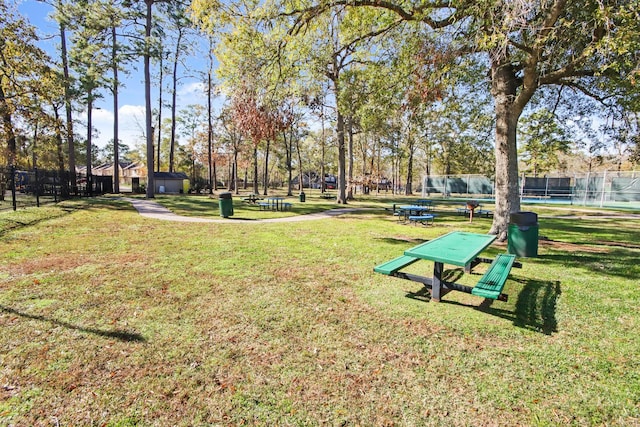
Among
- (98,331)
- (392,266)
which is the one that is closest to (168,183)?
(98,331)

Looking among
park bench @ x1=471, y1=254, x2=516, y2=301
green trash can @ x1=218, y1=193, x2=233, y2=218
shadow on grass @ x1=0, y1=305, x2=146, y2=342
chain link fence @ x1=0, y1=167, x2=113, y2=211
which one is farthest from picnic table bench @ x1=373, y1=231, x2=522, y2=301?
chain link fence @ x1=0, y1=167, x2=113, y2=211

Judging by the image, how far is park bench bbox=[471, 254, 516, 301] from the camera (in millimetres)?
3648

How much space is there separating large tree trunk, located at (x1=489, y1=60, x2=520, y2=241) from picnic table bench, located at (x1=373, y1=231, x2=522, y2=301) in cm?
398

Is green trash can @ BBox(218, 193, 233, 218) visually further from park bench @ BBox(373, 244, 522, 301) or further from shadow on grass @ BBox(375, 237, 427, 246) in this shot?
park bench @ BBox(373, 244, 522, 301)

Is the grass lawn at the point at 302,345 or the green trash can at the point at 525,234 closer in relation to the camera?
the grass lawn at the point at 302,345

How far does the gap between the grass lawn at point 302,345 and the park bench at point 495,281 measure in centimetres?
44

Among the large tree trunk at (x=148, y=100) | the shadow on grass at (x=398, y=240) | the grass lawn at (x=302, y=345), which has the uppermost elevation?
the large tree trunk at (x=148, y=100)

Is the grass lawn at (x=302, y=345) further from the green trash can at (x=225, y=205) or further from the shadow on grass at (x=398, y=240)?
the green trash can at (x=225, y=205)

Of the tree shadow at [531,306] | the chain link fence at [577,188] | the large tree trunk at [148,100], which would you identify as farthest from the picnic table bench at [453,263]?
the large tree trunk at [148,100]

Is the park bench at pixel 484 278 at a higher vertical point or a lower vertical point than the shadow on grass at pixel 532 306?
higher

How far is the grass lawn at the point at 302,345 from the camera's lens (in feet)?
7.91

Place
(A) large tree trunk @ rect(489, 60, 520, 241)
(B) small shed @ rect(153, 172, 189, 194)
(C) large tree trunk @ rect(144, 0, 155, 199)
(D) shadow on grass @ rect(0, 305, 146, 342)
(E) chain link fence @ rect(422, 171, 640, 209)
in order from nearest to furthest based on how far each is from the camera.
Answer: (D) shadow on grass @ rect(0, 305, 146, 342) < (A) large tree trunk @ rect(489, 60, 520, 241) < (C) large tree trunk @ rect(144, 0, 155, 199) < (E) chain link fence @ rect(422, 171, 640, 209) < (B) small shed @ rect(153, 172, 189, 194)

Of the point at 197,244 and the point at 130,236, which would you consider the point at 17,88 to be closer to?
the point at 130,236

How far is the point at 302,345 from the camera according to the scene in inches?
131
